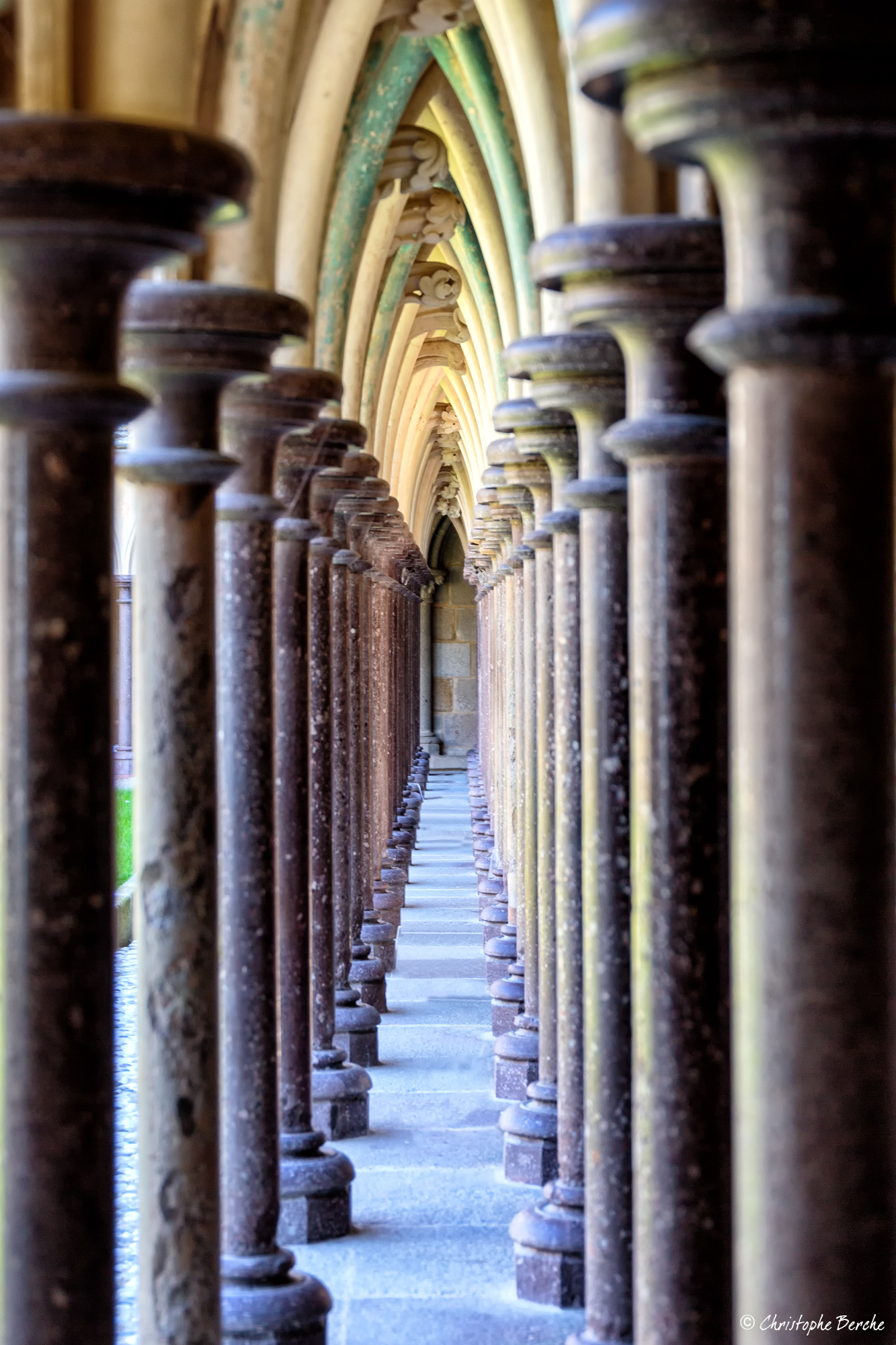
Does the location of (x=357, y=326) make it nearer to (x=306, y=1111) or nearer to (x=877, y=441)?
(x=306, y=1111)

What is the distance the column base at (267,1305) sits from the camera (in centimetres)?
461

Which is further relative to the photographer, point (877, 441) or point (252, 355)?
point (252, 355)

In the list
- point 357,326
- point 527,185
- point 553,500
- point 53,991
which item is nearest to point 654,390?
point 53,991

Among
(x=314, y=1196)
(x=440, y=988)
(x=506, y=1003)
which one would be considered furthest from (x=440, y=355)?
(x=314, y=1196)

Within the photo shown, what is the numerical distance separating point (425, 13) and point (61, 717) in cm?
374

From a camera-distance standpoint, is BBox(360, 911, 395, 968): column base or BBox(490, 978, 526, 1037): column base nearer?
BBox(490, 978, 526, 1037): column base

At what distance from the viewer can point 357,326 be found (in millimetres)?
8961

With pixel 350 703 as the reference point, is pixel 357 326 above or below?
above

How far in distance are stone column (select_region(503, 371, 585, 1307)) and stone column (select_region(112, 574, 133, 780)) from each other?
17.1 metres

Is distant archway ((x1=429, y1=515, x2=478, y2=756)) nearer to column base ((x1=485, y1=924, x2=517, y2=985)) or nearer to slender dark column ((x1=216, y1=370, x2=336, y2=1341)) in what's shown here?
column base ((x1=485, y1=924, x2=517, y2=985))

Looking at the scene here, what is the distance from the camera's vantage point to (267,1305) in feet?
15.1

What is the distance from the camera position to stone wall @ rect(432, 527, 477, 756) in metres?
33.7

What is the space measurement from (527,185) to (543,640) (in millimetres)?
1603

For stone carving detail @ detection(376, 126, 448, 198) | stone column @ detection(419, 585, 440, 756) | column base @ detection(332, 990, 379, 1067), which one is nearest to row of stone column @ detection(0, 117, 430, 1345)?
stone carving detail @ detection(376, 126, 448, 198)
